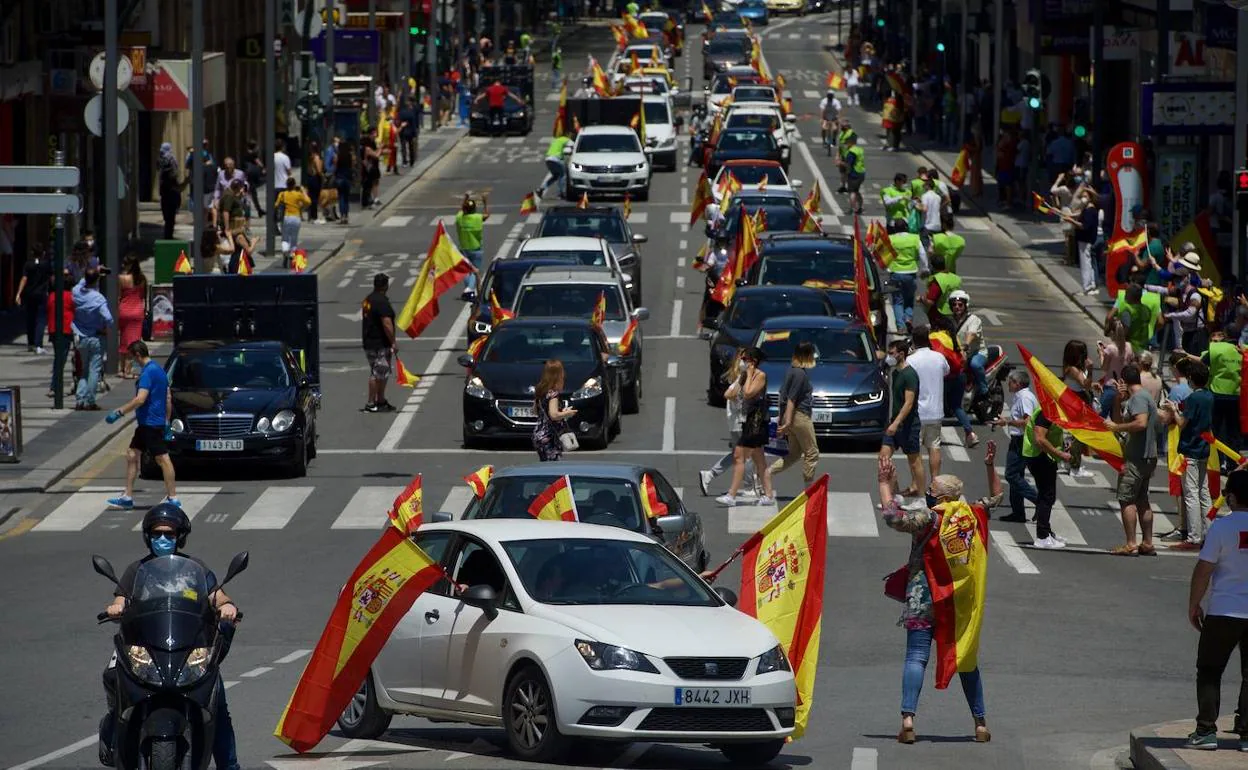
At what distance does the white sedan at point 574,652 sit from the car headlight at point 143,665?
2378 millimetres

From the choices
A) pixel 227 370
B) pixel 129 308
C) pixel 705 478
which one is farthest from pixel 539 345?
pixel 129 308

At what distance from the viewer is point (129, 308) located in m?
34.6

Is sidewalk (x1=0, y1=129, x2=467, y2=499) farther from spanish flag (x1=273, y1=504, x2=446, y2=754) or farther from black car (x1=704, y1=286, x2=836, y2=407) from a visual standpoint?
spanish flag (x1=273, y1=504, x2=446, y2=754)

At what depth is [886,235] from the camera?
36.4 m

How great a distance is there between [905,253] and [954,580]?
2118 cm

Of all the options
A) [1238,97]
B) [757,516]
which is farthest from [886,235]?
[757,516]

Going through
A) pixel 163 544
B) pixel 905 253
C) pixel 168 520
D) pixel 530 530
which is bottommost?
pixel 905 253

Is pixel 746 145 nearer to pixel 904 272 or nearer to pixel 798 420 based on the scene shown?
pixel 904 272

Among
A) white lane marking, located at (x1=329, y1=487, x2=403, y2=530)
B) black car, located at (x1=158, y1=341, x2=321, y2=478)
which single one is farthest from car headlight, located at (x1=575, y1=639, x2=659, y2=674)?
black car, located at (x1=158, y1=341, x2=321, y2=478)

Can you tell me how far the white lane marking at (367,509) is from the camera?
23.4 metres

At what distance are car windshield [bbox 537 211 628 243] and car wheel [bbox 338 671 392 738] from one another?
2780 cm

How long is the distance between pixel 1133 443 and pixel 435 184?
44952mm

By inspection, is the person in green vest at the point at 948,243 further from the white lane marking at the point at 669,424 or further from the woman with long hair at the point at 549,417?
the woman with long hair at the point at 549,417

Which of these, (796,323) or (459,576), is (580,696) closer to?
(459,576)
